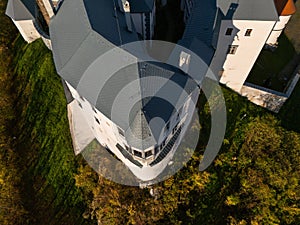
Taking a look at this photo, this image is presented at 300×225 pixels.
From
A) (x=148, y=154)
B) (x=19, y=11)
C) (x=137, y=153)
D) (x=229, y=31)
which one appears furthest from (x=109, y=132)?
(x=19, y=11)

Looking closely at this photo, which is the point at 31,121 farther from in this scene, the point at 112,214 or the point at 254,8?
the point at 254,8

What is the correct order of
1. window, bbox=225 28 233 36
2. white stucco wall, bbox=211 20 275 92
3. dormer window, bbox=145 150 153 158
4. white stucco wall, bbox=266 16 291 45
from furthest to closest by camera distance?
1. white stucco wall, bbox=266 16 291 45
2. window, bbox=225 28 233 36
3. white stucco wall, bbox=211 20 275 92
4. dormer window, bbox=145 150 153 158

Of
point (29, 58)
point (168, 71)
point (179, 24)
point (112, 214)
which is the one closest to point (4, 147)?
point (29, 58)

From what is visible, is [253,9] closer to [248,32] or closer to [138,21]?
[248,32]

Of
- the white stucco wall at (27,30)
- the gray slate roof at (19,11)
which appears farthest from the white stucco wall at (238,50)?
the white stucco wall at (27,30)

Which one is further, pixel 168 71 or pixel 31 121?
pixel 31 121

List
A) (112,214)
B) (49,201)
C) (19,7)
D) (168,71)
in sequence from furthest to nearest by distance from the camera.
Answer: (19,7) < (49,201) < (112,214) < (168,71)

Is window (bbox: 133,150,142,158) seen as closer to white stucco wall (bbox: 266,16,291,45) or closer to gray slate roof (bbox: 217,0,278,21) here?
gray slate roof (bbox: 217,0,278,21)

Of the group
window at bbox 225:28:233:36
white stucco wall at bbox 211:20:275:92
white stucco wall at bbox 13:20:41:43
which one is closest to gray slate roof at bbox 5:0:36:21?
white stucco wall at bbox 13:20:41:43
